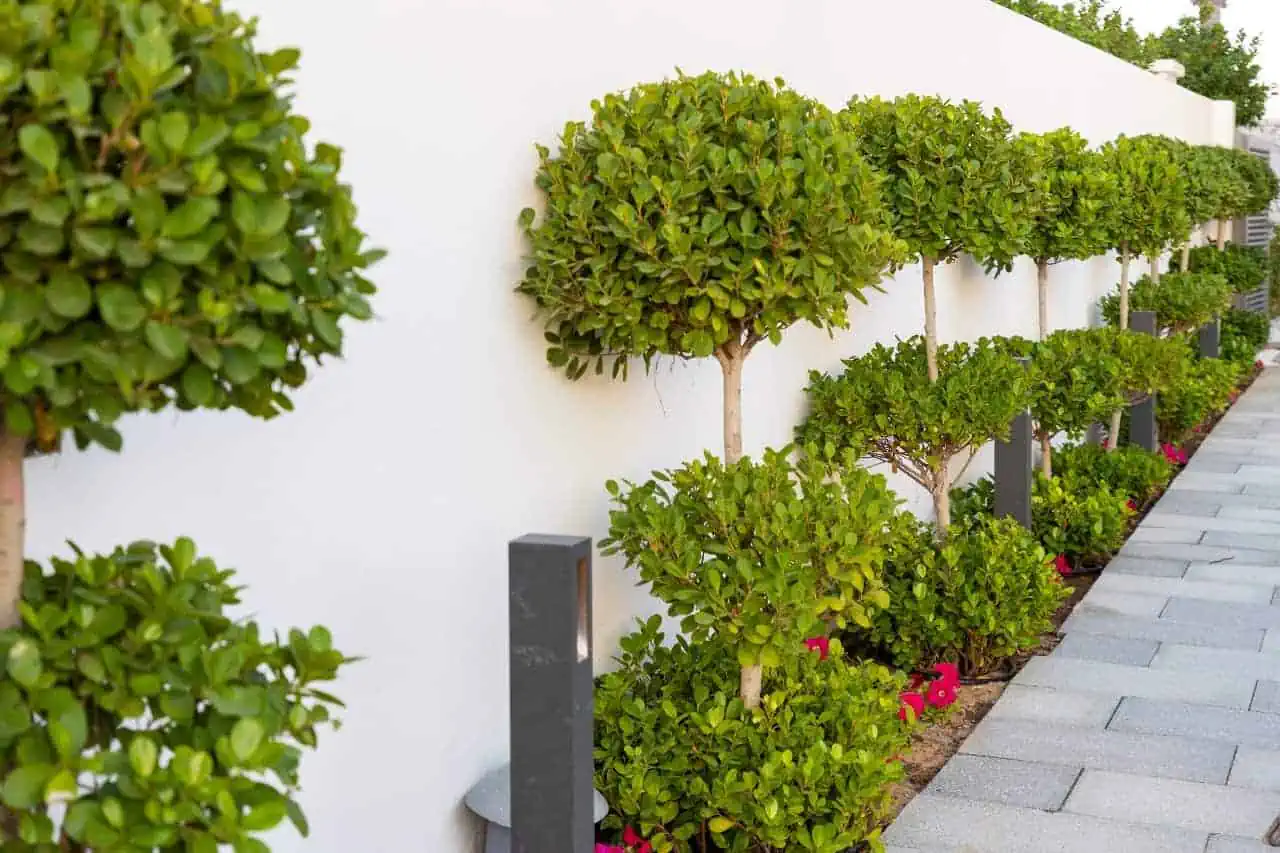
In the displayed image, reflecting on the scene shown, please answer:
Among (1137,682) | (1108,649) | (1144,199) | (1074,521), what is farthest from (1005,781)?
(1144,199)

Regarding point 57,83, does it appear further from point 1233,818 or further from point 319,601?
point 1233,818

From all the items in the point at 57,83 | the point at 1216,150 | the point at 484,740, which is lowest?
the point at 484,740

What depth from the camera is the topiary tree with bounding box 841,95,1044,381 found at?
5.35 metres

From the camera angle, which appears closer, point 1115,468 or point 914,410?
point 914,410

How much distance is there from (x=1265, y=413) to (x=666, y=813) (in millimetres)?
10199

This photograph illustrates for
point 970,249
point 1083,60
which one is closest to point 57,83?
point 970,249

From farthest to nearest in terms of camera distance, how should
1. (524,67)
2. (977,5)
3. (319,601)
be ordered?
(977,5) < (524,67) < (319,601)

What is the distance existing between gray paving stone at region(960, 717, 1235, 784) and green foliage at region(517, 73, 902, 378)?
70.1 inches

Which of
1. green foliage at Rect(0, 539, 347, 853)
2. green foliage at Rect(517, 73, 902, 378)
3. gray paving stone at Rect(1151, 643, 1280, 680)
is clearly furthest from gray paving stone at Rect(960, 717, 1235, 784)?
green foliage at Rect(0, 539, 347, 853)

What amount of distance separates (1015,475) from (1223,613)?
3.61 ft

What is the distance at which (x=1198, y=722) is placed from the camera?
→ 4.90 meters

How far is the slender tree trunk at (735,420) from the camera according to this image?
12.5 ft

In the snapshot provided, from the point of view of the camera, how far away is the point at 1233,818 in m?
4.05

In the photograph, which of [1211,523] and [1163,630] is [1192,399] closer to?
[1211,523]
